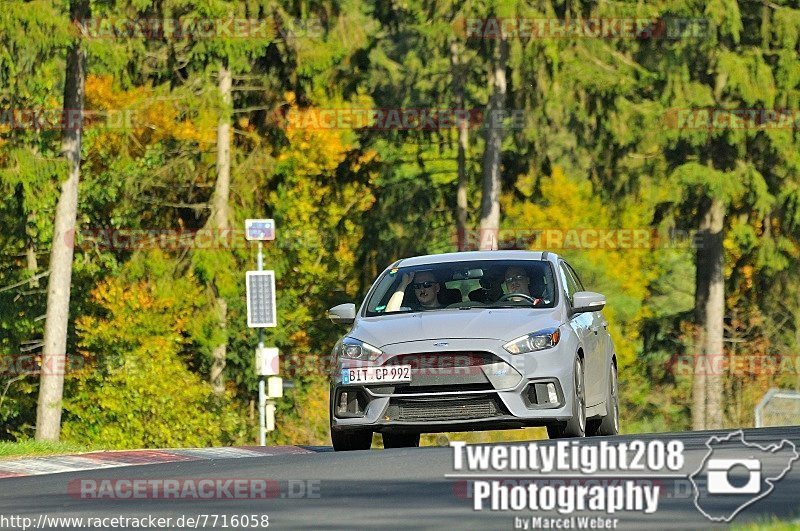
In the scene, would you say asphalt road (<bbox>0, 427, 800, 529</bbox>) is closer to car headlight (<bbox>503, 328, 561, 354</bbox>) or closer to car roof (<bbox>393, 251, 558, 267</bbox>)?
car headlight (<bbox>503, 328, 561, 354</bbox>)

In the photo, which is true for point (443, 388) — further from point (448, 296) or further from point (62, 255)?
point (62, 255)

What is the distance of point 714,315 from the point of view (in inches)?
1811

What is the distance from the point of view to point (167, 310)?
5056cm

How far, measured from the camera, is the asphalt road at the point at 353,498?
10.5 metres

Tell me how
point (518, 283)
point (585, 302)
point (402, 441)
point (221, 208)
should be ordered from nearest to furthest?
point (585, 302)
point (518, 283)
point (402, 441)
point (221, 208)

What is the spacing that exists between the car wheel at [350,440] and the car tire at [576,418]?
5.37ft

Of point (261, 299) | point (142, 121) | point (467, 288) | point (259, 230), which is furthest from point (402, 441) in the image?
point (142, 121)

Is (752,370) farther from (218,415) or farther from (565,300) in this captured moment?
(565,300)

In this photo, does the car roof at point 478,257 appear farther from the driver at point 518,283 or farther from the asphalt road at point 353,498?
the asphalt road at point 353,498

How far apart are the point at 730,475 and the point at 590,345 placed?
4.90 metres

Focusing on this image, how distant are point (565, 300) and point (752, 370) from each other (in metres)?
34.0

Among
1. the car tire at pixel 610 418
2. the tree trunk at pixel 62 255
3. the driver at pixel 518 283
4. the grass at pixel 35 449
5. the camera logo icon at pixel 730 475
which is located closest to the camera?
the camera logo icon at pixel 730 475

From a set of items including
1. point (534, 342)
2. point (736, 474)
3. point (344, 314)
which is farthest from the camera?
point (344, 314)

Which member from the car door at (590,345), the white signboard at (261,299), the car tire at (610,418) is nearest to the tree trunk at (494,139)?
the white signboard at (261,299)
